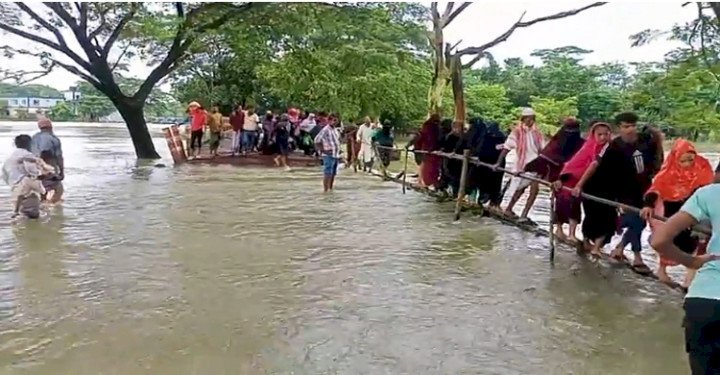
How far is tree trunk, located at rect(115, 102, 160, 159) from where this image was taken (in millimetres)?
22109

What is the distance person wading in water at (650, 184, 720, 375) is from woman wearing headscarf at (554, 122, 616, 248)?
4082 mm

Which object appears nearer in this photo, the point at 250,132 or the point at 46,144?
the point at 46,144

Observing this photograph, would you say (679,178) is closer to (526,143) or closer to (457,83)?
(526,143)

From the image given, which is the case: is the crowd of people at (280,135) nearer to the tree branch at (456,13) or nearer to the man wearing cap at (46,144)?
the tree branch at (456,13)

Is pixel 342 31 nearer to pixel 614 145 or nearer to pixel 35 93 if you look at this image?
pixel 614 145

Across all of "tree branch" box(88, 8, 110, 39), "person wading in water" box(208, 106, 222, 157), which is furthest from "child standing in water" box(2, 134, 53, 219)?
"tree branch" box(88, 8, 110, 39)

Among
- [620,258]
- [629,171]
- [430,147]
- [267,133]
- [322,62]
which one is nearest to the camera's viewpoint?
[629,171]

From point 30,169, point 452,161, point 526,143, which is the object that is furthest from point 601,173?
point 30,169

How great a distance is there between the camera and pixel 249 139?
73.6 ft

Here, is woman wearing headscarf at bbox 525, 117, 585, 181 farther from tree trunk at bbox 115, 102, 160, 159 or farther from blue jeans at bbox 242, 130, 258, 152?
tree trunk at bbox 115, 102, 160, 159

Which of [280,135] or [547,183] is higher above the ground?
[547,183]

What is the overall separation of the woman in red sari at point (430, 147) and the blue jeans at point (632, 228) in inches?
220

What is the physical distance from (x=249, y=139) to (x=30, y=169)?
1280 cm

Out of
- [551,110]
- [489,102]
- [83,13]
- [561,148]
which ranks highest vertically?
[83,13]
